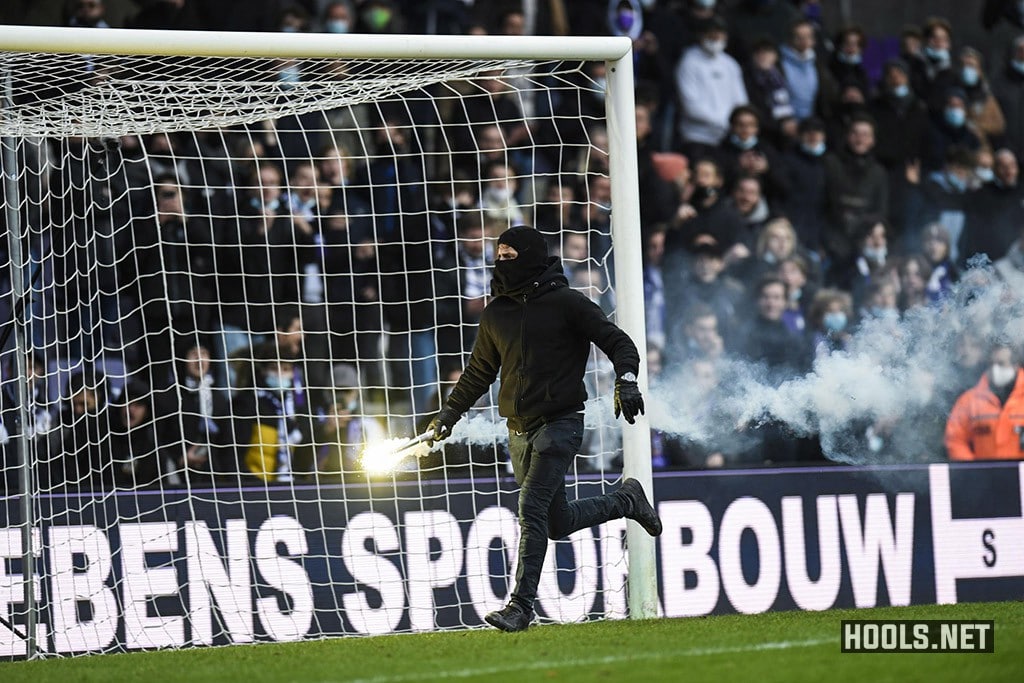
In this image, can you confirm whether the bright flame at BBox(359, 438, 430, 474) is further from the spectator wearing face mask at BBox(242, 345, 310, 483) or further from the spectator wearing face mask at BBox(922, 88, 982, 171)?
the spectator wearing face mask at BBox(922, 88, 982, 171)

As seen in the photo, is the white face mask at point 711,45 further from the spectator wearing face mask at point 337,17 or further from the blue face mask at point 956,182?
the spectator wearing face mask at point 337,17

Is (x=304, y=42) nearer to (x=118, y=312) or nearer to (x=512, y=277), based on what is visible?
(x=512, y=277)

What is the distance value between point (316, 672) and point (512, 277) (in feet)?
5.24

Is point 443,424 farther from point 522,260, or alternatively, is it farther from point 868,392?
point 868,392

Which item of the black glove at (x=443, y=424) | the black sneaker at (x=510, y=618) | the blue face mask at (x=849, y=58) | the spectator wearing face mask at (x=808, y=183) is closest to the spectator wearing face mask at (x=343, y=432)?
the black glove at (x=443, y=424)

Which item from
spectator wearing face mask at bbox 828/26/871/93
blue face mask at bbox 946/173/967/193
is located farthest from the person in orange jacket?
spectator wearing face mask at bbox 828/26/871/93

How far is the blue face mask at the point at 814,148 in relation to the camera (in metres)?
8.96

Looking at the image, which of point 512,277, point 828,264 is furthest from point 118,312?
point 828,264

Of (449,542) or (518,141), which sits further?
(518,141)

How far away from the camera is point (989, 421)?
855 centimetres

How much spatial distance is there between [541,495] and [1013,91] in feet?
20.1

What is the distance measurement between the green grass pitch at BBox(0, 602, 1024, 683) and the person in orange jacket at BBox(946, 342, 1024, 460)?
3226 mm

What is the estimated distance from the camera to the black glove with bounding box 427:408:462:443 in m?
5.39

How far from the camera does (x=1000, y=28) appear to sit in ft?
31.8
